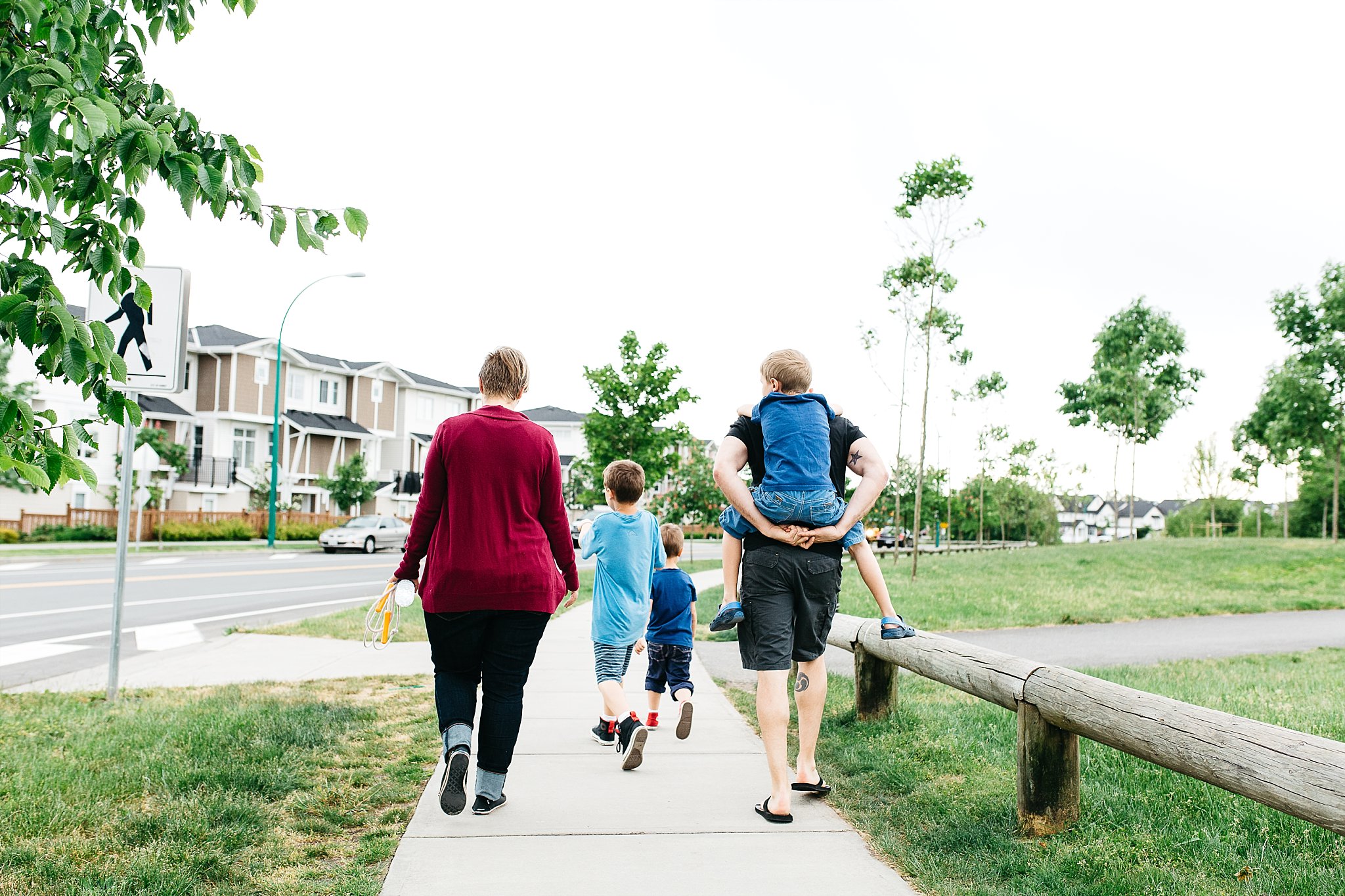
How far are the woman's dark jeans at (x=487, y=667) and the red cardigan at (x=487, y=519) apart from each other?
Answer: 0.11m

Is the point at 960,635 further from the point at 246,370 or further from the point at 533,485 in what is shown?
the point at 246,370

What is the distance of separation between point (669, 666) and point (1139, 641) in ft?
25.3

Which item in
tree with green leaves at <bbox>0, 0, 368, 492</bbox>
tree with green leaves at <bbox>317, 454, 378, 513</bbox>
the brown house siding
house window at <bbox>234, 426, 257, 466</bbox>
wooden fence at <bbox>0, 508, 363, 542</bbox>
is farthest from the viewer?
house window at <bbox>234, 426, 257, 466</bbox>

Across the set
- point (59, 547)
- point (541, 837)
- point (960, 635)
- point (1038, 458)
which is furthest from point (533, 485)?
point (1038, 458)

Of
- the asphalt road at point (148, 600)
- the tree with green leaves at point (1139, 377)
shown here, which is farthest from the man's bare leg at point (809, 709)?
the tree with green leaves at point (1139, 377)

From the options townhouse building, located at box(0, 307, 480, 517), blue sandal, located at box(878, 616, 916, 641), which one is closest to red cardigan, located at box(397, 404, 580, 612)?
blue sandal, located at box(878, 616, 916, 641)

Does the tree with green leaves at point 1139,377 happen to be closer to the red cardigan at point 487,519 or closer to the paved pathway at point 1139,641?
the paved pathway at point 1139,641

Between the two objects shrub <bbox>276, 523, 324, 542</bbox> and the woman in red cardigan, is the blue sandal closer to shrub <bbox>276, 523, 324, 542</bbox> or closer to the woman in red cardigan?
the woman in red cardigan

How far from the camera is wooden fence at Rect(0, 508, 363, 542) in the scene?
1277 inches

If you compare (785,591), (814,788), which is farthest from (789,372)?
(814,788)

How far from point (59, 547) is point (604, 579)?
2905 centimetres

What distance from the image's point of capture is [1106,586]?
679 inches

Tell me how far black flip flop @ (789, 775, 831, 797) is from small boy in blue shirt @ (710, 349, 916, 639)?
85 centimetres

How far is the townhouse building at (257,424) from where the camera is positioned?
1619 inches
